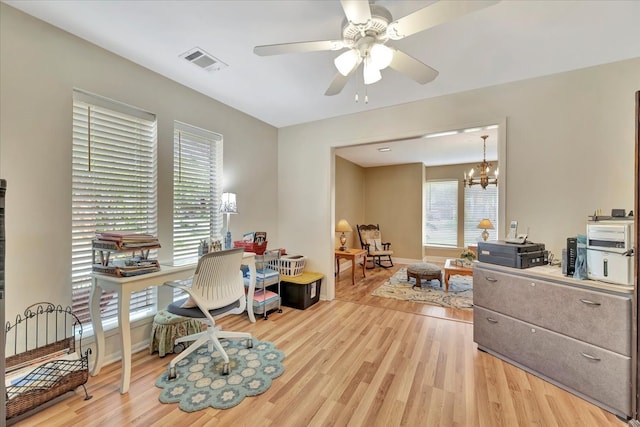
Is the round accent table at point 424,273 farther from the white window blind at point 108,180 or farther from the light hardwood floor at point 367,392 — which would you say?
the white window blind at point 108,180

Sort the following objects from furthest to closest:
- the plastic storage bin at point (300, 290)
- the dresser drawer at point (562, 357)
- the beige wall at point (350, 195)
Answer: the beige wall at point (350, 195), the plastic storage bin at point (300, 290), the dresser drawer at point (562, 357)

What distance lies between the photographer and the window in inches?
107

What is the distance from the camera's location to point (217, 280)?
82.1 inches

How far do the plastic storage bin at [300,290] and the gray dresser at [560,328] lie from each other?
188cm

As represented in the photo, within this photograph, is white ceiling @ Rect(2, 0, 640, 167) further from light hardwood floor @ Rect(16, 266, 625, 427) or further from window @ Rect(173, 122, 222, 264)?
light hardwood floor @ Rect(16, 266, 625, 427)

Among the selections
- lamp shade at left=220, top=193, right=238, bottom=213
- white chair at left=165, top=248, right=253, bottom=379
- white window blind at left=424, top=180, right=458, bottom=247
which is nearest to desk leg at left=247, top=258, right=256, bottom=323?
white chair at left=165, top=248, right=253, bottom=379

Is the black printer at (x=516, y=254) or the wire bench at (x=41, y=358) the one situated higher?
the black printer at (x=516, y=254)

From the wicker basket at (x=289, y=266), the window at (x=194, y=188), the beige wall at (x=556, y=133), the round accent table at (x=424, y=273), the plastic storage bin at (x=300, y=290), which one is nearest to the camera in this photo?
the beige wall at (x=556, y=133)

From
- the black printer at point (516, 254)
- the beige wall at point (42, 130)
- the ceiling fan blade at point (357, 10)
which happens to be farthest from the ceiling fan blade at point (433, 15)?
the beige wall at point (42, 130)

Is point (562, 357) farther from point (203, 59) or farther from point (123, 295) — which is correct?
point (203, 59)

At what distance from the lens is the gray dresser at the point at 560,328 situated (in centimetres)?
162

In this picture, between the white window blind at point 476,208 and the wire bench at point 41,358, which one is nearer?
the wire bench at point 41,358

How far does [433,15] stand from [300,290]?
9.73 ft

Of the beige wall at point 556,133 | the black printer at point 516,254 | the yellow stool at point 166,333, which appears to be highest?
the beige wall at point 556,133
